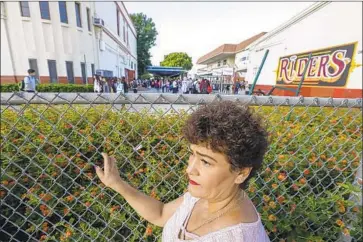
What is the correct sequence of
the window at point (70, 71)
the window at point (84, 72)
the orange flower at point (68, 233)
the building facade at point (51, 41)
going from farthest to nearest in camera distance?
the window at point (84, 72) < the window at point (70, 71) < the building facade at point (51, 41) < the orange flower at point (68, 233)

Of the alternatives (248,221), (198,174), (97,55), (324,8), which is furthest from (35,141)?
(97,55)

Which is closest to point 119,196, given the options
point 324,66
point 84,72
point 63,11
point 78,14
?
point 324,66

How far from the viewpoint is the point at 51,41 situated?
15.8 m

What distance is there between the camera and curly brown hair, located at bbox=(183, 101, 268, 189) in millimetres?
733

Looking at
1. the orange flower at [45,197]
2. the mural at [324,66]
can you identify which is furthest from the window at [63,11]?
the orange flower at [45,197]

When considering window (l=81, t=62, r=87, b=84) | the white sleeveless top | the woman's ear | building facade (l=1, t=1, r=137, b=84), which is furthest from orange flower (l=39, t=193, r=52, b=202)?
window (l=81, t=62, r=87, b=84)

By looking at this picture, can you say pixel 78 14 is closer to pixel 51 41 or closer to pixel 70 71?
pixel 51 41

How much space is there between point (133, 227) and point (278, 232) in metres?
1.03

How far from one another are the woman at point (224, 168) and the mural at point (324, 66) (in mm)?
9157

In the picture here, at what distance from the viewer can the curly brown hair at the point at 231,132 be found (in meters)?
0.73

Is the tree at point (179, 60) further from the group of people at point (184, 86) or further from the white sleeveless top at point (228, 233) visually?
the white sleeveless top at point (228, 233)

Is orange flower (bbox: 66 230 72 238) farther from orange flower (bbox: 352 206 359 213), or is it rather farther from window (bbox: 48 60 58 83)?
window (bbox: 48 60 58 83)

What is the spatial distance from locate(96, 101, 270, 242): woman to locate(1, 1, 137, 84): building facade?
18.4 metres

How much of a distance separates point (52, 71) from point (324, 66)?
1706 cm
